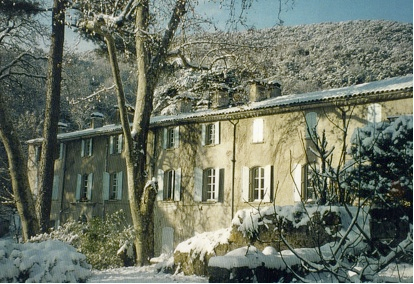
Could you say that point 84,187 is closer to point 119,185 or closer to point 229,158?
point 119,185

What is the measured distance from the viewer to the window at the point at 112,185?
62.8ft

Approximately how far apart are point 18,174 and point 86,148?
38.6ft

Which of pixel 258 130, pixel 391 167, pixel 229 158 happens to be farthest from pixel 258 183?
pixel 391 167

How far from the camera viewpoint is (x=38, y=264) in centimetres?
652

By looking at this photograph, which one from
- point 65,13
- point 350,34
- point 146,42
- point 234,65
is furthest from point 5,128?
point 350,34

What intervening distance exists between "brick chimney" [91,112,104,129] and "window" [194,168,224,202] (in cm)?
643

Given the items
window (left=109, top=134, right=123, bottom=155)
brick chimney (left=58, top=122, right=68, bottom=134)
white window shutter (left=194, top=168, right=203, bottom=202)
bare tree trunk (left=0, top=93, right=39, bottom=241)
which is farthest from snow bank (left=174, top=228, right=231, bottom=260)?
brick chimney (left=58, top=122, right=68, bottom=134)

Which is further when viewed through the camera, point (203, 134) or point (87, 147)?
point (87, 147)

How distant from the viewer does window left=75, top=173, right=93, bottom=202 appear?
20.3 metres

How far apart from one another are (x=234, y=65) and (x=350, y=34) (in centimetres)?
433

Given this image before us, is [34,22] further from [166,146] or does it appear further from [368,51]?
[166,146]

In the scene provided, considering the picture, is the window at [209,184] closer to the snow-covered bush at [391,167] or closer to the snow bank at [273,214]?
the snow bank at [273,214]

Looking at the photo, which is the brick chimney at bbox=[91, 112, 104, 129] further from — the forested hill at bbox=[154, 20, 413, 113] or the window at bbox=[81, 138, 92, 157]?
the forested hill at bbox=[154, 20, 413, 113]

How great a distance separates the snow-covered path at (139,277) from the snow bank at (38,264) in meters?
0.49
